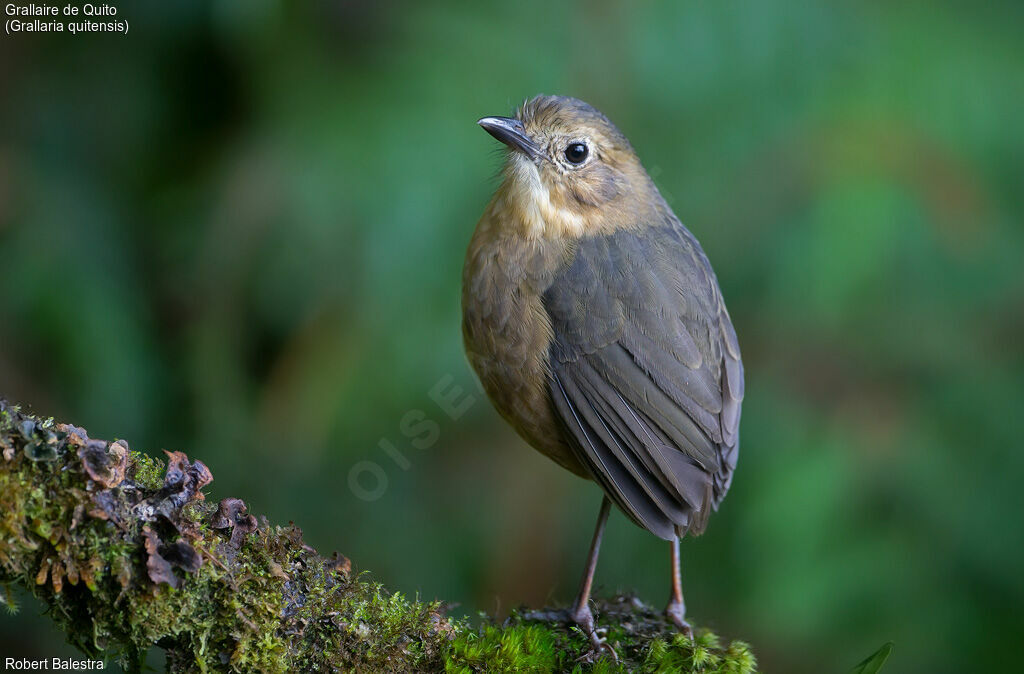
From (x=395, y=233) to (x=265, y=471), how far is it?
110 centimetres

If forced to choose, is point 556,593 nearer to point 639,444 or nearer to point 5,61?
point 639,444

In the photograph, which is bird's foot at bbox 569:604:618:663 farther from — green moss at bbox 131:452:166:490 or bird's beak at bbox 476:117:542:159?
bird's beak at bbox 476:117:542:159

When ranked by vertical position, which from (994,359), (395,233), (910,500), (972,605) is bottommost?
(972,605)

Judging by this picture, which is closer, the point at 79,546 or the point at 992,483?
the point at 79,546

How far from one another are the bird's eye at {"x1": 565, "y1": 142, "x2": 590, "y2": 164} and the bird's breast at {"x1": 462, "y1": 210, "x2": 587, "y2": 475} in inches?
13.7

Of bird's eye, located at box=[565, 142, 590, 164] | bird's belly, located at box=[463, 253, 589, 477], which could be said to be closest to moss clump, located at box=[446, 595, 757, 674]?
bird's belly, located at box=[463, 253, 589, 477]

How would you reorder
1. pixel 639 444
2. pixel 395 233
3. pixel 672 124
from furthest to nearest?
pixel 672 124 < pixel 395 233 < pixel 639 444

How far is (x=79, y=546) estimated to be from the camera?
1.79 m

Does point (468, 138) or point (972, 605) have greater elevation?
point (468, 138)

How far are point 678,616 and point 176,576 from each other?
1.57m

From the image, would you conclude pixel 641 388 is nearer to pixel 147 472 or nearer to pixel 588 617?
pixel 588 617

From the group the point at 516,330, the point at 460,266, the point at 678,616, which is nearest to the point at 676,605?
the point at 678,616

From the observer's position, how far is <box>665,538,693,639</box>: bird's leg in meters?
2.77

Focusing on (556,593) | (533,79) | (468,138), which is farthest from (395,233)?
(556,593)
